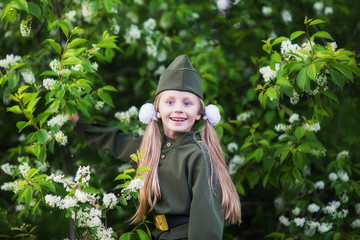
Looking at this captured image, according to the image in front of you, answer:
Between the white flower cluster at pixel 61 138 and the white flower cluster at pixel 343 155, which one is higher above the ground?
the white flower cluster at pixel 61 138

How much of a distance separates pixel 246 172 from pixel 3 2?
2.38 metres

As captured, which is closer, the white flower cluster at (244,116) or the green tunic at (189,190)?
the green tunic at (189,190)

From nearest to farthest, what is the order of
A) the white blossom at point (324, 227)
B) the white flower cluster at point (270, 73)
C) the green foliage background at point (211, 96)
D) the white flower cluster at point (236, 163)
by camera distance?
the white flower cluster at point (270, 73), the green foliage background at point (211, 96), the white blossom at point (324, 227), the white flower cluster at point (236, 163)

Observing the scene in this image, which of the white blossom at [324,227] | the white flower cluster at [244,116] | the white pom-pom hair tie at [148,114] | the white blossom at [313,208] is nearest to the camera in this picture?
the white pom-pom hair tie at [148,114]

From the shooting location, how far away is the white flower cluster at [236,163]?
12.3ft

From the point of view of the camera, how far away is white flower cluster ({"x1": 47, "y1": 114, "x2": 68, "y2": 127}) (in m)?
2.89

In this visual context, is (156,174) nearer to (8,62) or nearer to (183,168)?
(183,168)

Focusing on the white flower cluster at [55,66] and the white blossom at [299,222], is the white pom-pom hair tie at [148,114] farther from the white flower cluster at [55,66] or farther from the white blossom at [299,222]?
the white blossom at [299,222]

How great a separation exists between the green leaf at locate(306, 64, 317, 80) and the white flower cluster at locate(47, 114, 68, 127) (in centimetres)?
164

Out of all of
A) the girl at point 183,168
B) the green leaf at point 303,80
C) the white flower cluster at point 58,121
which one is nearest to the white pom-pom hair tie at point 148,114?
the girl at point 183,168

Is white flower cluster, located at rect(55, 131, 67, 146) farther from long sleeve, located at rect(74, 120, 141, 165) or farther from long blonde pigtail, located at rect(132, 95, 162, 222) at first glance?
long blonde pigtail, located at rect(132, 95, 162, 222)

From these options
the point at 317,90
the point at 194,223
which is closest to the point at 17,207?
the point at 194,223

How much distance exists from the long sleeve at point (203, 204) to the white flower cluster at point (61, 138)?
0.97 metres

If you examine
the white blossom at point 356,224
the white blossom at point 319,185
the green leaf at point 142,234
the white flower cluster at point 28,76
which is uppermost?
the white flower cluster at point 28,76
